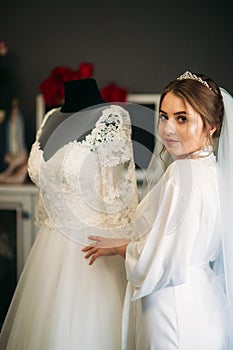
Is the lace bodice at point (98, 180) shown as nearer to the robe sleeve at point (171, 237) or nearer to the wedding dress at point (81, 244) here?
the wedding dress at point (81, 244)

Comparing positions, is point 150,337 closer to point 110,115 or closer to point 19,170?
point 110,115

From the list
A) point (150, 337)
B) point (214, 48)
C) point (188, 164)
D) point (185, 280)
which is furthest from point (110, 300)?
point (214, 48)

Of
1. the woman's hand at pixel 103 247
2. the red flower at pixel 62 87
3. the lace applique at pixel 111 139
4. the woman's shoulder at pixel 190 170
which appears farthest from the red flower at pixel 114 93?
the woman's shoulder at pixel 190 170

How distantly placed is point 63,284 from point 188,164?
601 millimetres

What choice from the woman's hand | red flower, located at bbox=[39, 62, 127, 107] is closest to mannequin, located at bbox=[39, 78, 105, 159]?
the woman's hand

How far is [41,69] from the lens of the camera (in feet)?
9.43

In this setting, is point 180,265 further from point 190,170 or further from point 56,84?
point 56,84

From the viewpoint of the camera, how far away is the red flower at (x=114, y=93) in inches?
104

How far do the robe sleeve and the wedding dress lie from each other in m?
0.31

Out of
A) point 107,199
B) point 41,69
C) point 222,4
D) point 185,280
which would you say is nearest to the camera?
point 185,280

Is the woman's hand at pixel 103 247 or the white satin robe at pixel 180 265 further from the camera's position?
the woman's hand at pixel 103 247

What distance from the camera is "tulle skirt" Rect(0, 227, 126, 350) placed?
1.51 m

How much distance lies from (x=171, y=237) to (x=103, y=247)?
305mm

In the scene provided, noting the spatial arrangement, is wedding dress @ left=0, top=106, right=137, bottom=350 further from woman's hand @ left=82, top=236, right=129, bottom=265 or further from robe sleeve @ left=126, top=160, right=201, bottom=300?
robe sleeve @ left=126, top=160, right=201, bottom=300
